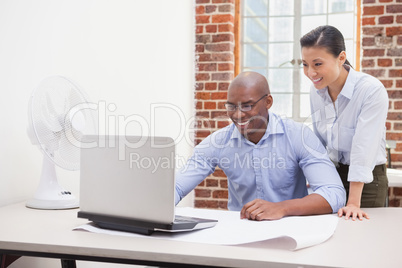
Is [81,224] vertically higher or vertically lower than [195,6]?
lower

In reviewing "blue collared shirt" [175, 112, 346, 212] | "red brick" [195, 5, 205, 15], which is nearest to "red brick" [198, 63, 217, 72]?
"red brick" [195, 5, 205, 15]

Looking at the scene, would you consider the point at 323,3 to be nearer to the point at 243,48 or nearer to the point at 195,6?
the point at 243,48

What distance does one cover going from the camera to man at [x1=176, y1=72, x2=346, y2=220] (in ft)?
5.70

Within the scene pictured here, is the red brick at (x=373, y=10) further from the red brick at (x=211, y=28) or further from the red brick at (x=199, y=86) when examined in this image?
the red brick at (x=199, y=86)

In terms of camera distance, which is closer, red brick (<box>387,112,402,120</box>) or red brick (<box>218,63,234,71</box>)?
red brick (<box>387,112,402,120</box>)

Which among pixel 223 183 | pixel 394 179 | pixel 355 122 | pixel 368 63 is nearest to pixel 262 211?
pixel 355 122

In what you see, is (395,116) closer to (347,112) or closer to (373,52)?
(373,52)

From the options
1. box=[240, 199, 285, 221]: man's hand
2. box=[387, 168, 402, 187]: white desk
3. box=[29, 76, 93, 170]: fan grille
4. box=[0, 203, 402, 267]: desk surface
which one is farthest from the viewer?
box=[387, 168, 402, 187]: white desk

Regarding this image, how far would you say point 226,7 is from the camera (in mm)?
3742

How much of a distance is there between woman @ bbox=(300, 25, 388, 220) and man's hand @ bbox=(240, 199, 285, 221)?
30cm

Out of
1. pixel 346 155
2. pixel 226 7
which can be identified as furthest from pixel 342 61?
pixel 226 7

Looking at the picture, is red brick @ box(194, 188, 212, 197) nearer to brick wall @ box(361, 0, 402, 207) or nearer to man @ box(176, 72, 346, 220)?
brick wall @ box(361, 0, 402, 207)

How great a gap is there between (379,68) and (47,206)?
2.79m

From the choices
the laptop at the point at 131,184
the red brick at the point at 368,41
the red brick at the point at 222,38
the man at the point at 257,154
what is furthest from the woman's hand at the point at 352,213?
the red brick at the point at 222,38
